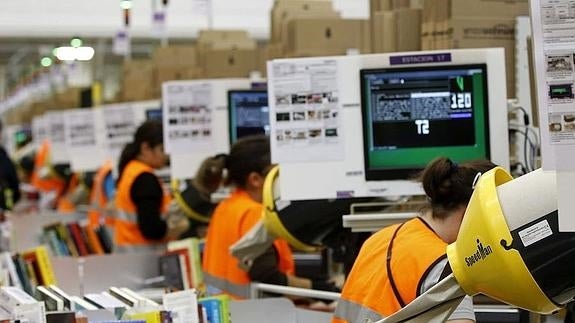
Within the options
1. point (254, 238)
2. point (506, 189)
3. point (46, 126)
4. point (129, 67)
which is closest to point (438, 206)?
point (506, 189)

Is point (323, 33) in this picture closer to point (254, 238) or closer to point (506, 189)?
point (254, 238)

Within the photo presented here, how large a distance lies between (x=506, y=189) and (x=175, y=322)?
4.46ft

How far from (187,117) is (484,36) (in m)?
2.24

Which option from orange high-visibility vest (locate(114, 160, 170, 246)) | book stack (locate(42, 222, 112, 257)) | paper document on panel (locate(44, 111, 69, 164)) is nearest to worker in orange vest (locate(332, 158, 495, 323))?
orange high-visibility vest (locate(114, 160, 170, 246))

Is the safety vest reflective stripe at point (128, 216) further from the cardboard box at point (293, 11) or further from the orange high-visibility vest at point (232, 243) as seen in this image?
the orange high-visibility vest at point (232, 243)

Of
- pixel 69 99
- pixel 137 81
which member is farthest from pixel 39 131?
pixel 137 81

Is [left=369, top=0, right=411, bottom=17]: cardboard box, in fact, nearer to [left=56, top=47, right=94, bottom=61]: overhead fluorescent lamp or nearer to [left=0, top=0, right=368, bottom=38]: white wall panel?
[left=0, top=0, right=368, bottom=38]: white wall panel

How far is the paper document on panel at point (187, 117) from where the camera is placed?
20.2 ft

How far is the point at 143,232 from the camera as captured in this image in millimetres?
6496

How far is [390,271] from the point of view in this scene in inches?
119

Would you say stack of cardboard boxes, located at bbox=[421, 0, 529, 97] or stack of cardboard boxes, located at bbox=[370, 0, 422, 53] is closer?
stack of cardboard boxes, located at bbox=[421, 0, 529, 97]

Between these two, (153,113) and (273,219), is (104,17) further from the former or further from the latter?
(273,219)

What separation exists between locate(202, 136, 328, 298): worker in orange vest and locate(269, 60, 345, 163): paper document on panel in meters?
0.61

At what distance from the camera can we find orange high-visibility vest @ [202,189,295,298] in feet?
15.8
